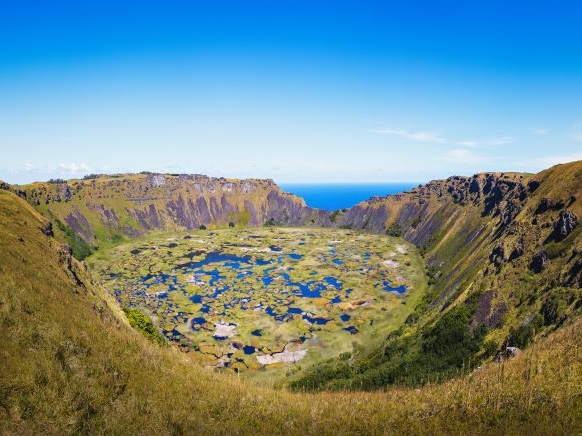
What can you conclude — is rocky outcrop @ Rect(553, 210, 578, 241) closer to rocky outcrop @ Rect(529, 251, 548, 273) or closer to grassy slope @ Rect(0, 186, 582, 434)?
rocky outcrop @ Rect(529, 251, 548, 273)

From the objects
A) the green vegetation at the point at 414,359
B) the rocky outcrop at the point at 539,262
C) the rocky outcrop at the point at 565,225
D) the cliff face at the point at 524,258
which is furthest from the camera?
the rocky outcrop at the point at 565,225

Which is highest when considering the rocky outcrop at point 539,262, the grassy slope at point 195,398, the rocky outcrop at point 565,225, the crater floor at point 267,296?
the rocky outcrop at point 565,225

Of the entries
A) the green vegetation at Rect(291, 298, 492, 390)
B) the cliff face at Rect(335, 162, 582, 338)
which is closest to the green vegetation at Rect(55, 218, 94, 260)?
the green vegetation at Rect(291, 298, 492, 390)

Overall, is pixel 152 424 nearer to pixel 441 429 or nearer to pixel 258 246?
pixel 441 429

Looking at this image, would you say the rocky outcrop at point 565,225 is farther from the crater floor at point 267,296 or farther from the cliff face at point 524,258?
the crater floor at point 267,296

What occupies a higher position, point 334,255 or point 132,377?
point 132,377

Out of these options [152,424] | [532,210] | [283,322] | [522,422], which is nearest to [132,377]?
[152,424]

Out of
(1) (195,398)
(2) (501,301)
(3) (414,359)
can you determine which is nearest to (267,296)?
(3) (414,359)

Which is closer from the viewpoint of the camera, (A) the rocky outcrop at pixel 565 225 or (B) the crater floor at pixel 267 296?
(A) the rocky outcrop at pixel 565 225

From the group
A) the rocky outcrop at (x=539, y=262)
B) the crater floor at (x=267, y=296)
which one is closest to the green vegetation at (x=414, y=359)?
the crater floor at (x=267, y=296)
